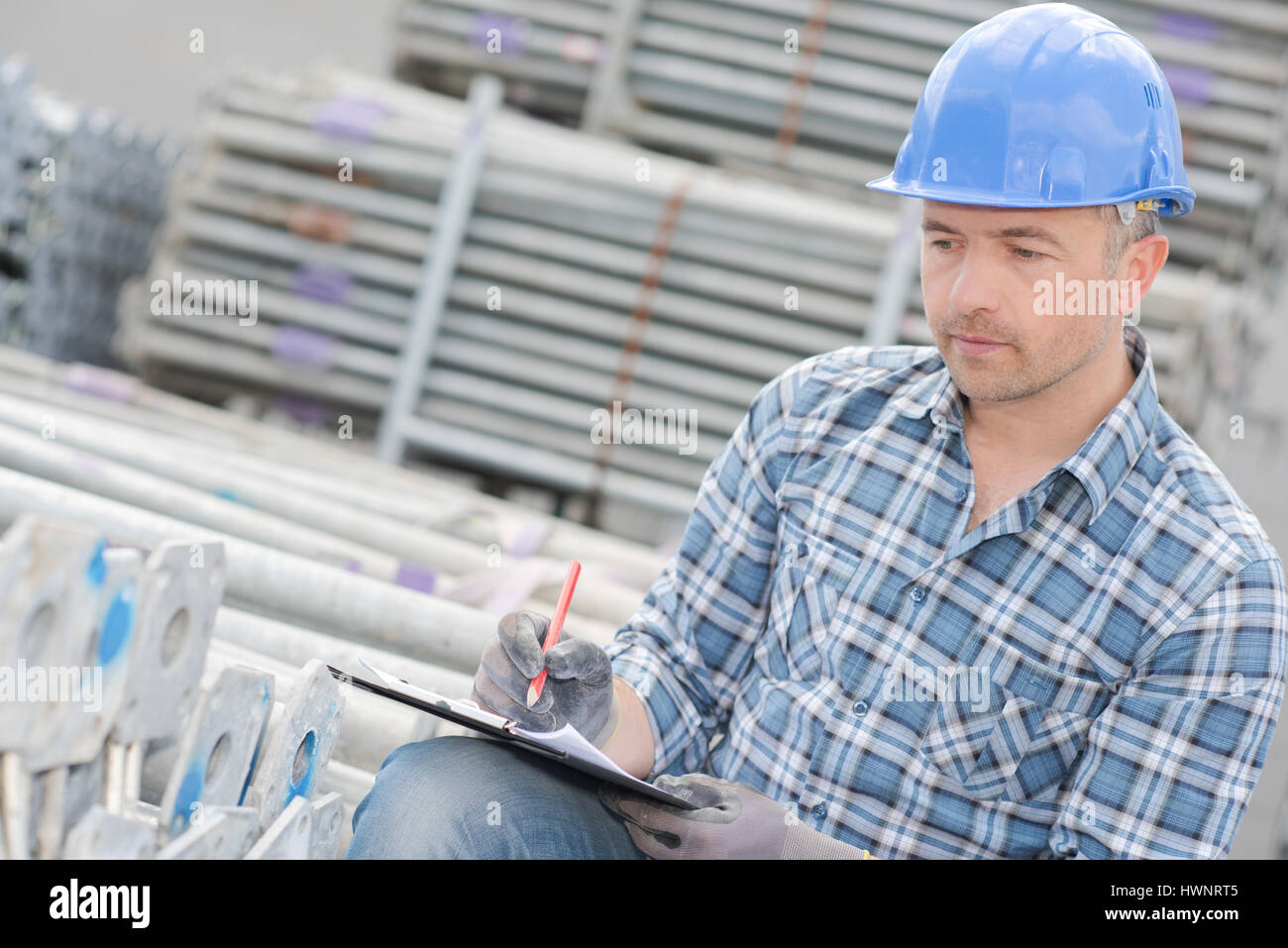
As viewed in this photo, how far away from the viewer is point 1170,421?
1.79 metres

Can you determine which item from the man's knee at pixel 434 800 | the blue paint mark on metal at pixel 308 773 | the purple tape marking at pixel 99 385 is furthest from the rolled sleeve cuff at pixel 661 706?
the purple tape marking at pixel 99 385

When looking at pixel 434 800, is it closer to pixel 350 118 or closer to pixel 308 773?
pixel 308 773

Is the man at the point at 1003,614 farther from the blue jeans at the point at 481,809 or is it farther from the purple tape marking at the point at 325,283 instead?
the purple tape marking at the point at 325,283

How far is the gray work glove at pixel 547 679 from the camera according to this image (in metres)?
1.59

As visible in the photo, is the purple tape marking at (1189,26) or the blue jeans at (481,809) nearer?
the blue jeans at (481,809)

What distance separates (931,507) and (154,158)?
14.6 ft

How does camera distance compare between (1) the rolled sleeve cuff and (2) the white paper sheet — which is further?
(1) the rolled sleeve cuff

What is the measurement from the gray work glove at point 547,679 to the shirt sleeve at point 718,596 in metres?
0.18

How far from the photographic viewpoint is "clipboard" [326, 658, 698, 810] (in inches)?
55.0

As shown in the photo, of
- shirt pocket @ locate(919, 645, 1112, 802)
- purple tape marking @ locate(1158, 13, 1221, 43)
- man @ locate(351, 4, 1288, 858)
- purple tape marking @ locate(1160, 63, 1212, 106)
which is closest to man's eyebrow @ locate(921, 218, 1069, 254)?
man @ locate(351, 4, 1288, 858)

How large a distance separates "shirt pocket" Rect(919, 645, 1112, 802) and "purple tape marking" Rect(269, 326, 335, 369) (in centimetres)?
305

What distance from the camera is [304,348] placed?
423 centimetres

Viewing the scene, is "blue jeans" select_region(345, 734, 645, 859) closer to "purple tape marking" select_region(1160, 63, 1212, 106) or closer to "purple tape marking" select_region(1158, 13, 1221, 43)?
"purple tape marking" select_region(1160, 63, 1212, 106)
